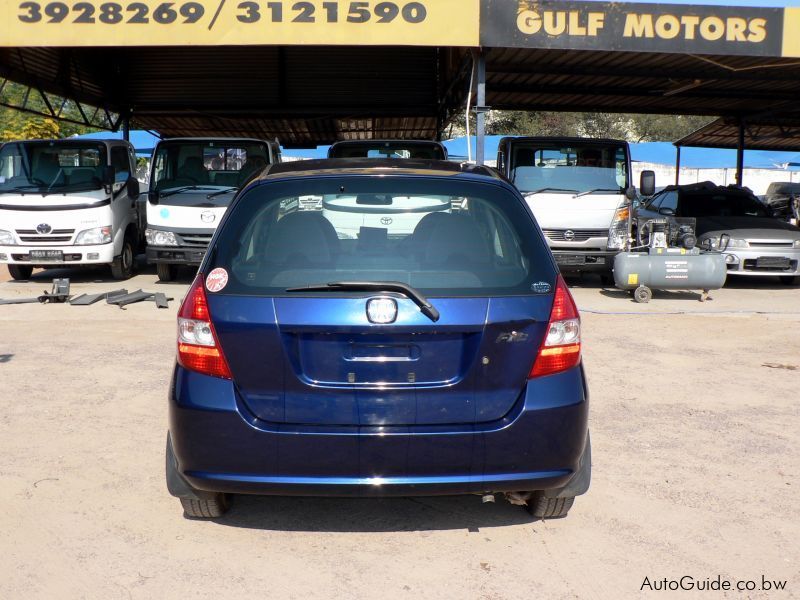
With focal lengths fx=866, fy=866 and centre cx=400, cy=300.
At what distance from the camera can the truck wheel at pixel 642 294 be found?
11.4 m

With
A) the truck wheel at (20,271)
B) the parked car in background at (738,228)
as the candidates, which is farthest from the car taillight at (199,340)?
the truck wheel at (20,271)

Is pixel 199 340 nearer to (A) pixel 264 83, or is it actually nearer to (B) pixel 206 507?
(B) pixel 206 507

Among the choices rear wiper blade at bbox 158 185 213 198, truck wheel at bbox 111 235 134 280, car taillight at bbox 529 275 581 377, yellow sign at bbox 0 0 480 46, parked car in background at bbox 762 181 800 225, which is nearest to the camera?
car taillight at bbox 529 275 581 377

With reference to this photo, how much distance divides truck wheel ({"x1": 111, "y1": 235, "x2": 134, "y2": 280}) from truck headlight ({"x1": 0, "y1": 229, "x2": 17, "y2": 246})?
57.1 inches

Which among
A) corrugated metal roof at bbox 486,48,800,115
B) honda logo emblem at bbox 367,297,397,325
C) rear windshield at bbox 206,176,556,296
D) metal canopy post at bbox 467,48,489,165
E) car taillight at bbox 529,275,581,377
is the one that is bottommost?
car taillight at bbox 529,275,581,377

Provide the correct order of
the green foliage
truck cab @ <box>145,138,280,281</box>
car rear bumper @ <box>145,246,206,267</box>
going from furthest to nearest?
the green foliage
truck cab @ <box>145,138,280,281</box>
car rear bumper @ <box>145,246,206,267</box>

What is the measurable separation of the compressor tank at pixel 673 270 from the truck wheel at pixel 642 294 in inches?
2.1

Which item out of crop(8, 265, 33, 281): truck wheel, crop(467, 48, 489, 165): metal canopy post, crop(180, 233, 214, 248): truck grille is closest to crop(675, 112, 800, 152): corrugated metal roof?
crop(467, 48, 489, 165): metal canopy post

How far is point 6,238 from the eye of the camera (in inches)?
488

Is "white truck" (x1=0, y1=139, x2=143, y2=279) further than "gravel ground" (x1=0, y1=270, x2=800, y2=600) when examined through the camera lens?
Yes

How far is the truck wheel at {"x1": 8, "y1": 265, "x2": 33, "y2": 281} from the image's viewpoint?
13359 mm

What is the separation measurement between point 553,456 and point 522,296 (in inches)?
26.2

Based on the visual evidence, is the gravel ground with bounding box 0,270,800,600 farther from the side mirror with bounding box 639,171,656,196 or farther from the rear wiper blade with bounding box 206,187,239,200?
the rear wiper blade with bounding box 206,187,239,200

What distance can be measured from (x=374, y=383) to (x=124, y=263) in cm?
1091
